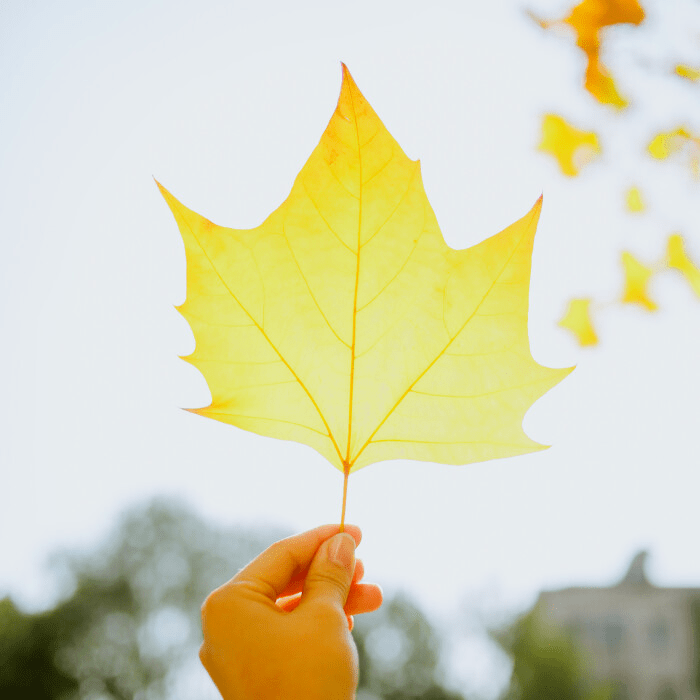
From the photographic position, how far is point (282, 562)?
0.86 meters

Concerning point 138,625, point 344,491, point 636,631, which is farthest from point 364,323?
point 636,631

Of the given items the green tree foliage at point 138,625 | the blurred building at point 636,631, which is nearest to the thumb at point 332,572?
the green tree foliage at point 138,625

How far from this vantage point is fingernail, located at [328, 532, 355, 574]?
0.85m

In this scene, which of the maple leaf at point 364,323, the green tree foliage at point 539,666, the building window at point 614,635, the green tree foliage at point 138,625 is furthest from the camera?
the building window at point 614,635

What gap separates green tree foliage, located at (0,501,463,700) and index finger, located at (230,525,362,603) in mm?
14711

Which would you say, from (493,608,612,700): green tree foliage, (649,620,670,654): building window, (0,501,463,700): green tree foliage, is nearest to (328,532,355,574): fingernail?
(0,501,463,700): green tree foliage

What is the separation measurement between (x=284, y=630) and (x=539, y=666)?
20.8 m

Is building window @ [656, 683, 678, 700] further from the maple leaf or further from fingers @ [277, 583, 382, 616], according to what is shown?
the maple leaf

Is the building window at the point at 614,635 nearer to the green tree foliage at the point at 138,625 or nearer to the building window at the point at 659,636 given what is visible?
the building window at the point at 659,636

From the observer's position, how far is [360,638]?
53.0ft

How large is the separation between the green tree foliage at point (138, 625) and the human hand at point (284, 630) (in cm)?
1474

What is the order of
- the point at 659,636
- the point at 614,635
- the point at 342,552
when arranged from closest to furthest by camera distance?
1. the point at 342,552
2. the point at 659,636
3. the point at 614,635

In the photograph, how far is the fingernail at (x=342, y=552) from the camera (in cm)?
85

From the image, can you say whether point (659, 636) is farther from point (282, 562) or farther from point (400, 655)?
point (282, 562)
